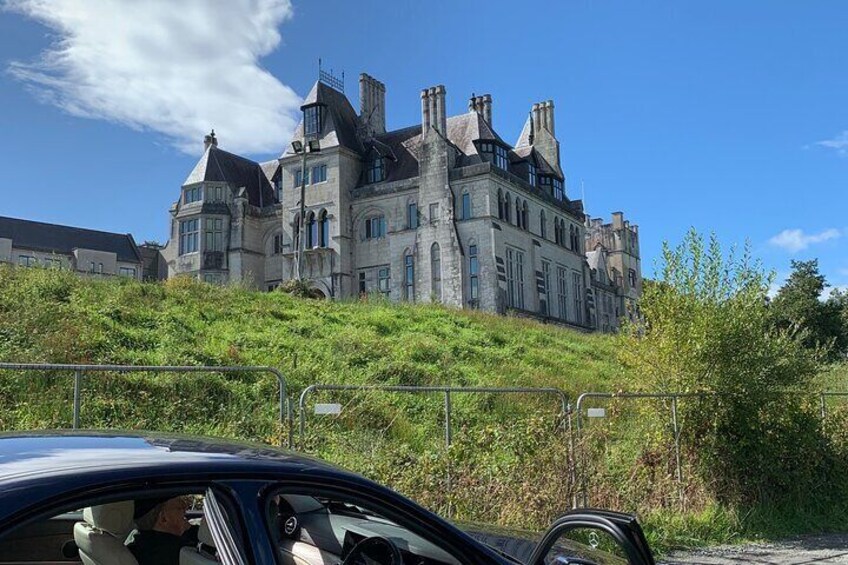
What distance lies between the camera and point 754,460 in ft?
35.7

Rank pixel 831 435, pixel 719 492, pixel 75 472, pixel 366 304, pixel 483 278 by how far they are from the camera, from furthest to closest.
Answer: pixel 483 278, pixel 366 304, pixel 831 435, pixel 719 492, pixel 75 472

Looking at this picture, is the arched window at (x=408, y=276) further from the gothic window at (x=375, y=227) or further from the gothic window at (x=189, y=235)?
the gothic window at (x=189, y=235)

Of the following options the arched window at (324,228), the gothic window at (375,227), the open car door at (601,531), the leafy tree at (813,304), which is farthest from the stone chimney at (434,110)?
the open car door at (601,531)

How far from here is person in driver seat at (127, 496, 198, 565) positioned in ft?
8.92

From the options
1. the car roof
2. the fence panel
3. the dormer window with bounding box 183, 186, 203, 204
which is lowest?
the fence panel

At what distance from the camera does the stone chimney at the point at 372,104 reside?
59.8 metres

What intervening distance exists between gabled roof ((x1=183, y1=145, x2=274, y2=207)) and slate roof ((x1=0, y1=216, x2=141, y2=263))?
21420 millimetres

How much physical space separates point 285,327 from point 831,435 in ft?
46.4

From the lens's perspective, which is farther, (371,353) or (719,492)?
(371,353)

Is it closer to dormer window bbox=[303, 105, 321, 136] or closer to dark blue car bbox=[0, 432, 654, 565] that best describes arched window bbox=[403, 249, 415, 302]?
dormer window bbox=[303, 105, 321, 136]

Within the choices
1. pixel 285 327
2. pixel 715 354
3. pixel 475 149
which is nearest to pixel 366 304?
pixel 285 327

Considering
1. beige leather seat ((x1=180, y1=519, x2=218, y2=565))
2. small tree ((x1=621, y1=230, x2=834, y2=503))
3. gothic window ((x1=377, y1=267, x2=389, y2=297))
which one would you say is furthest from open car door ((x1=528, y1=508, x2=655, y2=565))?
gothic window ((x1=377, y1=267, x2=389, y2=297))

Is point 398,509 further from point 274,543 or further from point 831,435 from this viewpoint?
point 831,435

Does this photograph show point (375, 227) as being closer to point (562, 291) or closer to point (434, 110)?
point (434, 110)
